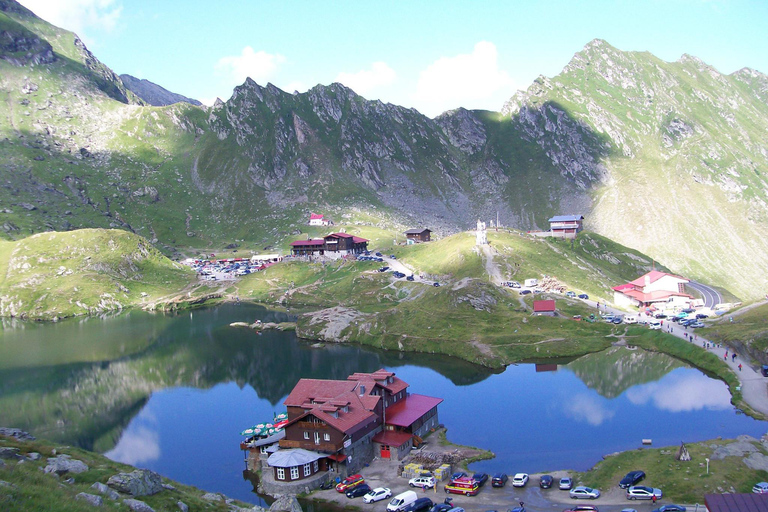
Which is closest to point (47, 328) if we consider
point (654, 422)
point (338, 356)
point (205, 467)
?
point (338, 356)

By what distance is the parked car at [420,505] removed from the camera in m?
45.2

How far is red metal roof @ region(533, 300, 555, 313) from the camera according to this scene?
11250cm

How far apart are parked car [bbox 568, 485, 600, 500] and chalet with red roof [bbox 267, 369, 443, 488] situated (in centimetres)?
1903

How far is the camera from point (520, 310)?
115188 millimetres

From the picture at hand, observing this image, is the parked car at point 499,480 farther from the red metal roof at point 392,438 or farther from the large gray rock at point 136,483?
the large gray rock at point 136,483

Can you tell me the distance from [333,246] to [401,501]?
468 feet

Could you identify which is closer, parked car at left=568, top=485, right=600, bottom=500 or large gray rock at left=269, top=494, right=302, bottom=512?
large gray rock at left=269, top=494, right=302, bottom=512

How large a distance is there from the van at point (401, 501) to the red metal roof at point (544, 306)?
72411 mm

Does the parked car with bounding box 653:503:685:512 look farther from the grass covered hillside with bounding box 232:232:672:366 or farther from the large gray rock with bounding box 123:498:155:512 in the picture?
the grass covered hillside with bounding box 232:232:672:366

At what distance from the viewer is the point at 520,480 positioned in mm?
49156

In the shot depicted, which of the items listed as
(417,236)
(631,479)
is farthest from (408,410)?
(417,236)

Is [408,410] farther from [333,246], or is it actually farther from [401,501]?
[333,246]

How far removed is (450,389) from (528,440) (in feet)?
71.2

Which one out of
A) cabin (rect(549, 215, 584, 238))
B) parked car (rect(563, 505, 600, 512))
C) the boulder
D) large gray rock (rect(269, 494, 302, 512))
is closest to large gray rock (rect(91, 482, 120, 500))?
the boulder
